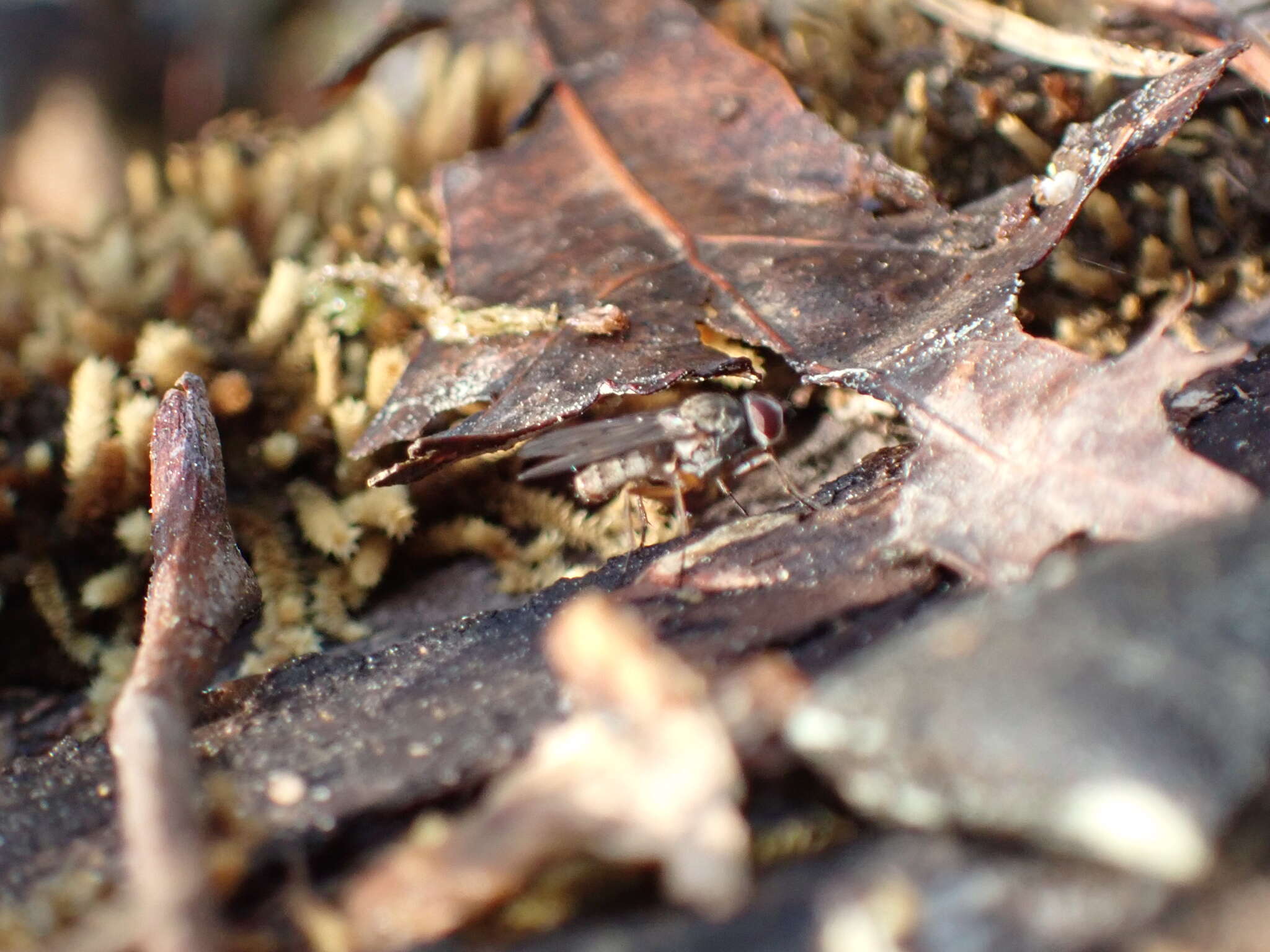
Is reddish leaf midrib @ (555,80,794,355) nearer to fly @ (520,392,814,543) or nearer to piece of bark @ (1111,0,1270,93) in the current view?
fly @ (520,392,814,543)

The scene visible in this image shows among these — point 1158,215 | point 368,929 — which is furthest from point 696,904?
point 1158,215

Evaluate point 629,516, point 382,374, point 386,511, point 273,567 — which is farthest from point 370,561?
point 629,516

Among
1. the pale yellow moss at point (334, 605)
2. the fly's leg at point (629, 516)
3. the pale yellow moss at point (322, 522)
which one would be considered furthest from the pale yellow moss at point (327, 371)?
the fly's leg at point (629, 516)

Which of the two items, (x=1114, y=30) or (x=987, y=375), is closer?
(x=987, y=375)

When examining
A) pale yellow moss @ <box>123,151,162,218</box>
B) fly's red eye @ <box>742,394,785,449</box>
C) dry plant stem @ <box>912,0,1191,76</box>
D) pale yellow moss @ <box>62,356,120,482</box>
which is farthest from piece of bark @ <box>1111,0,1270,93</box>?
pale yellow moss @ <box>123,151,162,218</box>

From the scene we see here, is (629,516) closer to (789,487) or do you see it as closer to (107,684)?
(789,487)

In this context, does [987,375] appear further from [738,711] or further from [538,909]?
[538,909]
